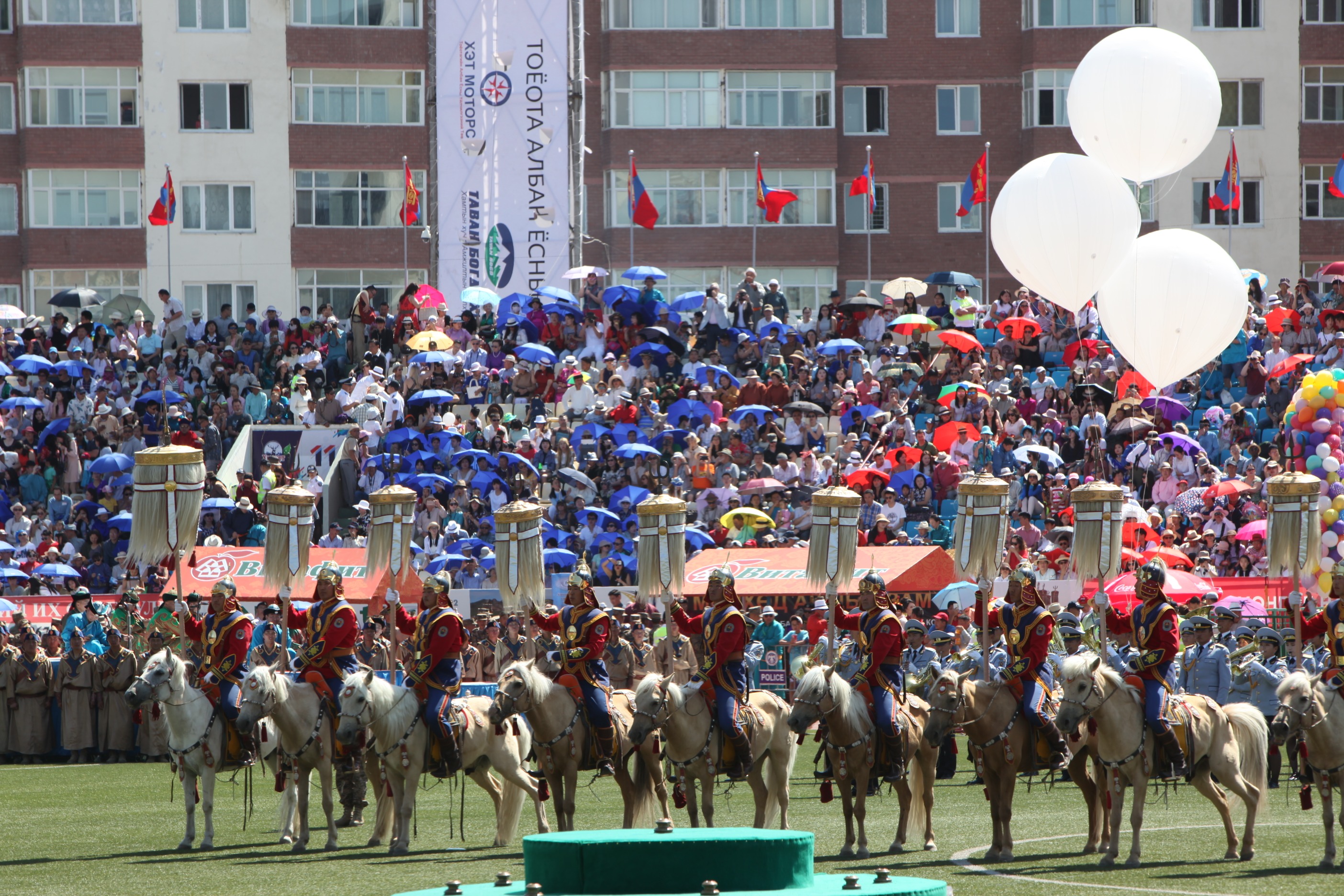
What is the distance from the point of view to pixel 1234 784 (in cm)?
1462

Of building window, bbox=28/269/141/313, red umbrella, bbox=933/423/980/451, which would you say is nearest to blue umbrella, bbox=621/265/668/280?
red umbrella, bbox=933/423/980/451

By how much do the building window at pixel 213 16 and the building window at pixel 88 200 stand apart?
4172mm

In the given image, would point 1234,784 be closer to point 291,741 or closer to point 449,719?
point 449,719

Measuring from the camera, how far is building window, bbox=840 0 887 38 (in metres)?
51.7

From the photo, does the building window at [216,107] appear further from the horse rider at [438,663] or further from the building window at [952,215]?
the horse rider at [438,663]

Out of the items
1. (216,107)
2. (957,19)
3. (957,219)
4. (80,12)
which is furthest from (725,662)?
(957,19)

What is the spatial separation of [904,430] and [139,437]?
13358mm

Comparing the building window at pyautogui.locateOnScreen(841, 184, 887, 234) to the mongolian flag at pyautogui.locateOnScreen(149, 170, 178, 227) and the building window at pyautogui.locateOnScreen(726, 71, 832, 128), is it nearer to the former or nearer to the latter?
the building window at pyautogui.locateOnScreen(726, 71, 832, 128)

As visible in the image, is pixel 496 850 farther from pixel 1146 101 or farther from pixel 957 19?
pixel 957 19

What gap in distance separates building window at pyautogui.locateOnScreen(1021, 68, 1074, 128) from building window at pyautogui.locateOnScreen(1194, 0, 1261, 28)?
12.4 ft

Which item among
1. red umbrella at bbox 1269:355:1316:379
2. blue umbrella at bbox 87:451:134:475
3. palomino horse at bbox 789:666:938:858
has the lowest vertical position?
palomino horse at bbox 789:666:938:858

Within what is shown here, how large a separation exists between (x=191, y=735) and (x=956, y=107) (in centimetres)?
3945

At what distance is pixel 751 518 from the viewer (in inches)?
1080

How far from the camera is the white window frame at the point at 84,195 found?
48875 mm
